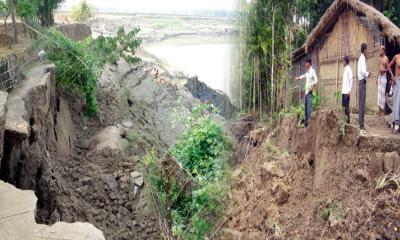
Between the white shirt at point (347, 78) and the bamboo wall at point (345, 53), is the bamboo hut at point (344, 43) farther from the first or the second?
the white shirt at point (347, 78)

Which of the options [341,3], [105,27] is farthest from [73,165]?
[105,27]

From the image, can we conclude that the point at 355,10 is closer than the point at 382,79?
No

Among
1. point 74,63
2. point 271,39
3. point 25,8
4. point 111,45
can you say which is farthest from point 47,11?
point 271,39

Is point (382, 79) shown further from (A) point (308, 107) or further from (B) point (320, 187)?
(B) point (320, 187)

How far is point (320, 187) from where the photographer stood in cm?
789

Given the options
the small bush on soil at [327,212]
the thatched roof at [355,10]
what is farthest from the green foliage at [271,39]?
the small bush on soil at [327,212]

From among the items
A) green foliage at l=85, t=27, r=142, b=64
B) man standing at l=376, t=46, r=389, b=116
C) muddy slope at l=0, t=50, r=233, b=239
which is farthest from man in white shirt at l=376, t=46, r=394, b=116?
green foliage at l=85, t=27, r=142, b=64

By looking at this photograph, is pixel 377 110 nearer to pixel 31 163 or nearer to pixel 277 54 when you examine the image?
pixel 277 54

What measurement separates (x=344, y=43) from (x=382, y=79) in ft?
6.44

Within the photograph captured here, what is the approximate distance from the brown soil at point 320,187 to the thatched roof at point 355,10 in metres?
1.88

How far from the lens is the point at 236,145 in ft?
37.1

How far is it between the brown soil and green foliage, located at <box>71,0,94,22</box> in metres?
21.8

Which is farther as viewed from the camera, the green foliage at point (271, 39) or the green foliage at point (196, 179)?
the green foliage at point (271, 39)

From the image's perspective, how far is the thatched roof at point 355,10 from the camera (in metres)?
9.75
